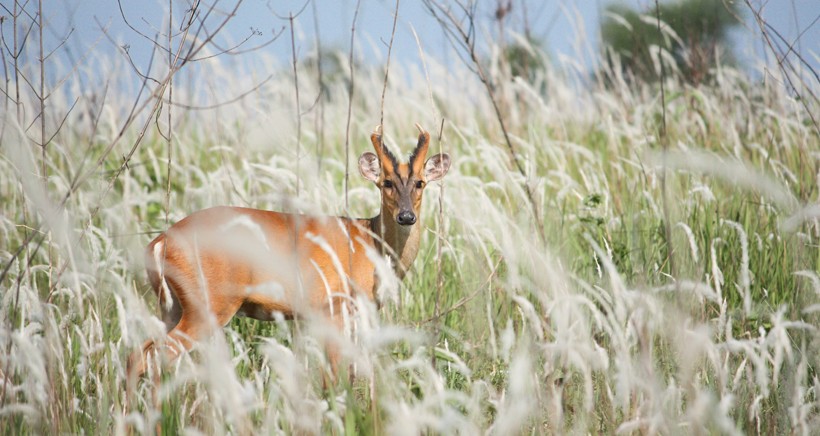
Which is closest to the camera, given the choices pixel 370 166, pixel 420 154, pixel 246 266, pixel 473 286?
pixel 246 266

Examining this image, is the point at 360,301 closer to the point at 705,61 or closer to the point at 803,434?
the point at 803,434

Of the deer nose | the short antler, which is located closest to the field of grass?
the short antler

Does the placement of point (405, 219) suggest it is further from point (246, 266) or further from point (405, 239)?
point (246, 266)

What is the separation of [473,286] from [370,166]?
3.38 ft

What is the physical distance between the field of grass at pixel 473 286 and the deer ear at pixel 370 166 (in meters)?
0.21

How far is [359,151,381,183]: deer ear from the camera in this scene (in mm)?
4539

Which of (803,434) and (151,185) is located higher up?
(151,185)

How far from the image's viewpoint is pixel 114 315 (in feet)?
13.7

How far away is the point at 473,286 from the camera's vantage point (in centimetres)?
402

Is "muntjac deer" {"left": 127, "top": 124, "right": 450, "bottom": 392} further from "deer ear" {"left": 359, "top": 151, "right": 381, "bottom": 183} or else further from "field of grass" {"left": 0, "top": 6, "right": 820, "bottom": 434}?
"deer ear" {"left": 359, "top": 151, "right": 381, "bottom": 183}

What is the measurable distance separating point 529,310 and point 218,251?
1.84 m

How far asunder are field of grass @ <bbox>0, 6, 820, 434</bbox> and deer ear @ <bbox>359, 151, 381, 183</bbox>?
0.68 feet

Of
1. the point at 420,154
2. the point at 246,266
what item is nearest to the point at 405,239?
the point at 420,154

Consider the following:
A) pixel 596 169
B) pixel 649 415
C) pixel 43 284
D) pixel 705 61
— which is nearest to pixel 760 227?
pixel 596 169
